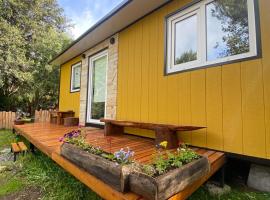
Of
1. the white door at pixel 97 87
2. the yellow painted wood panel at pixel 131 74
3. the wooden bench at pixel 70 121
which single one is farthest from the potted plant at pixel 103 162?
the wooden bench at pixel 70 121

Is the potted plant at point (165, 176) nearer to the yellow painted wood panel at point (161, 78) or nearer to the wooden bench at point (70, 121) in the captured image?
the yellow painted wood panel at point (161, 78)

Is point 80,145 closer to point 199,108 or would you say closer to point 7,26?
→ point 199,108

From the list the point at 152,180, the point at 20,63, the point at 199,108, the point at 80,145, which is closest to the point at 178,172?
the point at 152,180

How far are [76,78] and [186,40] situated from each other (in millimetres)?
4694

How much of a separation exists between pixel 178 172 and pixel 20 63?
38.0ft

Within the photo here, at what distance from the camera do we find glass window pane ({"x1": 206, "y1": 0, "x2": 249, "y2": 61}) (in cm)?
249

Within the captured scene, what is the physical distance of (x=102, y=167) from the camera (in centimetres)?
175

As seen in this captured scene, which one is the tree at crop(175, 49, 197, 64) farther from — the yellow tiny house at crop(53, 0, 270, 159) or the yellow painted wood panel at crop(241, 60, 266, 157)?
the yellow painted wood panel at crop(241, 60, 266, 157)

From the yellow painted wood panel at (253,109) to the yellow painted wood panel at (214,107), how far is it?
0.30 meters

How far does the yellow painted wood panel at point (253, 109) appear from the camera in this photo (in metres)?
2.22

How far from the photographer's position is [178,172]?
59.8 inches

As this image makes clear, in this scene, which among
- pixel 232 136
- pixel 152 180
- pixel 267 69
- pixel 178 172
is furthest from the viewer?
pixel 232 136

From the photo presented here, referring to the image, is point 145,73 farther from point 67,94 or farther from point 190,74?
point 67,94

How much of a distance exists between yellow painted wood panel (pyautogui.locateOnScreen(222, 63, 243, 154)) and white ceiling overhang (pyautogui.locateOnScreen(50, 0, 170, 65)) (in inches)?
71.7
